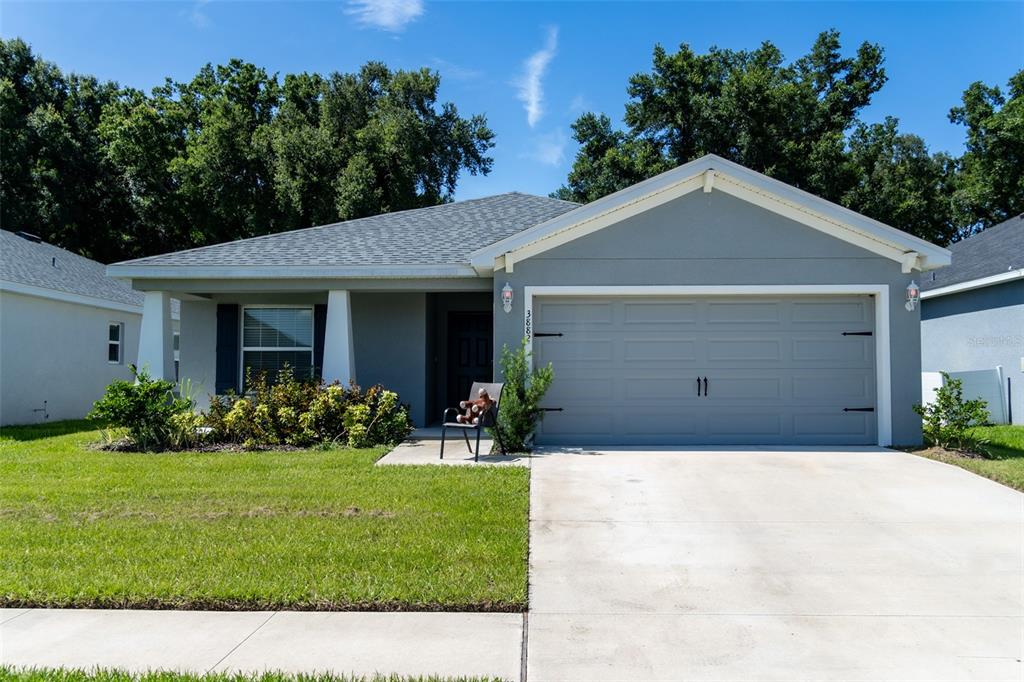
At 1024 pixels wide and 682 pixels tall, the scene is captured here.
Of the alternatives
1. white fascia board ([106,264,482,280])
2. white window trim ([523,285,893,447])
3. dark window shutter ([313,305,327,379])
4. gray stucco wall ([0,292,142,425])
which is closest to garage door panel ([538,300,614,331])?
white window trim ([523,285,893,447])

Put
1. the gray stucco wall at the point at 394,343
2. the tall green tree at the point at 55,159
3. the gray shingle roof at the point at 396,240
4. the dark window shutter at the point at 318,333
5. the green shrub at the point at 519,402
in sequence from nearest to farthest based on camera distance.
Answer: the green shrub at the point at 519,402, the gray shingle roof at the point at 396,240, the gray stucco wall at the point at 394,343, the dark window shutter at the point at 318,333, the tall green tree at the point at 55,159

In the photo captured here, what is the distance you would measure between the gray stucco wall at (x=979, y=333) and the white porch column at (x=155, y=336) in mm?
15717

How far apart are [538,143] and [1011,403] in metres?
17.6

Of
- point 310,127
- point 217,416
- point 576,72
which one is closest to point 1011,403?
point 576,72

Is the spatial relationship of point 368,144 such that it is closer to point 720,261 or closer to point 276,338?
point 276,338

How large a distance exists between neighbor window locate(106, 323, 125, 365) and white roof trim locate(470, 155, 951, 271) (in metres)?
12.1

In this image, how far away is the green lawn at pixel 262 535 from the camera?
4.25 m

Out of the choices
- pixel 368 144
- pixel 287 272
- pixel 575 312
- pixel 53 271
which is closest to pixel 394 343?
pixel 287 272

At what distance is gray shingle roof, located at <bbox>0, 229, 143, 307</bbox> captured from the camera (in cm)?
1385

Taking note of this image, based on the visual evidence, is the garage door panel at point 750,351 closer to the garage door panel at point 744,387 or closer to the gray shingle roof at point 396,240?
the garage door panel at point 744,387

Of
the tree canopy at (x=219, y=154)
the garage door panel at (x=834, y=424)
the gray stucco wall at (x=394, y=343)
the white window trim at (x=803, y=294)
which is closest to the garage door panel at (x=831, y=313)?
the white window trim at (x=803, y=294)

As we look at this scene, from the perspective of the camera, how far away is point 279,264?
1055cm

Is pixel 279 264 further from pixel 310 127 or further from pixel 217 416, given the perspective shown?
pixel 310 127

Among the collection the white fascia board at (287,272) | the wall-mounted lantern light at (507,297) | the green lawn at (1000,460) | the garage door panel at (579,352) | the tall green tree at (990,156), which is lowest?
the green lawn at (1000,460)
